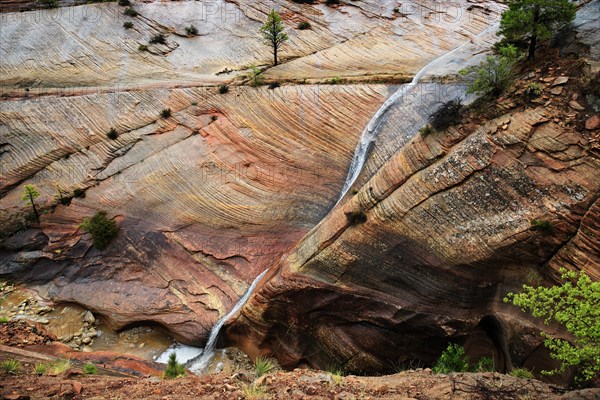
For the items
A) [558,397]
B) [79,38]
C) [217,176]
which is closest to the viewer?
[558,397]

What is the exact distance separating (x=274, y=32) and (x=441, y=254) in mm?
17549

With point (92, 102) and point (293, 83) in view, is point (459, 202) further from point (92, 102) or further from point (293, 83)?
point (92, 102)

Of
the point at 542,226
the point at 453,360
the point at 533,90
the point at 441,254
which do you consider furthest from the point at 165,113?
the point at 542,226

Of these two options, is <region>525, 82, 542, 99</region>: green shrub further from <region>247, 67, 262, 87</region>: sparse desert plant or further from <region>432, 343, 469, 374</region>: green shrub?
<region>247, 67, 262, 87</region>: sparse desert plant

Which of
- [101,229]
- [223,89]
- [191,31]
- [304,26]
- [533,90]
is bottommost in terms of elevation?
[101,229]

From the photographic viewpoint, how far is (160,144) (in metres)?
25.4

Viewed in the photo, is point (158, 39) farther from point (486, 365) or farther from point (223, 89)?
point (486, 365)

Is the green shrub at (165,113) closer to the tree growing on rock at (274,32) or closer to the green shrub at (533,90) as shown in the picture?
the tree growing on rock at (274,32)

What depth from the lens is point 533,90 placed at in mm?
16250

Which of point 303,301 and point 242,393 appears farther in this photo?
point 303,301

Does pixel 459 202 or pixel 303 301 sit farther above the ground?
A: pixel 459 202

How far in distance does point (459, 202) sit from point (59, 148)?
2231cm

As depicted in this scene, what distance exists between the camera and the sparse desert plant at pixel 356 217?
1864cm

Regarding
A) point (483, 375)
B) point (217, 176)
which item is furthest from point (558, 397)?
point (217, 176)
